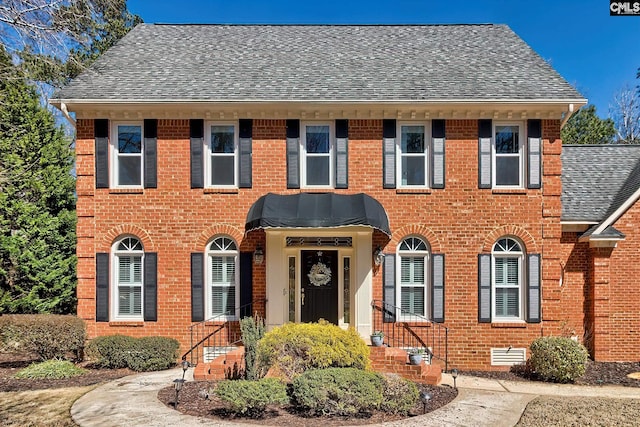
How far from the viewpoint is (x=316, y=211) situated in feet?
35.0

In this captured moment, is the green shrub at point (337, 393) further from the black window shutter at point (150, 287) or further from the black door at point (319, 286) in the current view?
the black window shutter at point (150, 287)

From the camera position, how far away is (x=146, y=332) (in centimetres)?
1167

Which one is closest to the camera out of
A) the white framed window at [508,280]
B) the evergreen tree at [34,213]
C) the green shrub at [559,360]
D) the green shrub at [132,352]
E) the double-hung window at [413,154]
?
the green shrub at [559,360]

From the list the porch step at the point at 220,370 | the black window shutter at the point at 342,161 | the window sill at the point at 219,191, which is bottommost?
the porch step at the point at 220,370

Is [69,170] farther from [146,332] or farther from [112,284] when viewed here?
[146,332]

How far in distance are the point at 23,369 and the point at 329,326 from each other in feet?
23.3

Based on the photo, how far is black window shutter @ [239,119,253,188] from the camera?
1178 centimetres

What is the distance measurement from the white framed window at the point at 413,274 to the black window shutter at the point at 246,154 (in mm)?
4129

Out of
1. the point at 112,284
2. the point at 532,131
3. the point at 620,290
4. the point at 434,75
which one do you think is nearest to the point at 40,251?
the point at 112,284

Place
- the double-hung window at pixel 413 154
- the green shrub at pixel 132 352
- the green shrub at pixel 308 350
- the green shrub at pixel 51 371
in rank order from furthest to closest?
the double-hung window at pixel 413 154 < the green shrub at pixel 132 352 < the green shrub at pixel 51 371 < the green shrub at pixel 308 350

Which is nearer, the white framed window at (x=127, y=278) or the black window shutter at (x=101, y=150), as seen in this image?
the black window shutter at (x=101, y=150)

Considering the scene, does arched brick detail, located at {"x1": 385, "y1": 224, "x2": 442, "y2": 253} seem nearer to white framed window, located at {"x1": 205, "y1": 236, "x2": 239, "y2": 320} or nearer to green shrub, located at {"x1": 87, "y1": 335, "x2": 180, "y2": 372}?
white framed window, located at {"x1": 205, "y1": 236, "x2": 239, "y2": 320}

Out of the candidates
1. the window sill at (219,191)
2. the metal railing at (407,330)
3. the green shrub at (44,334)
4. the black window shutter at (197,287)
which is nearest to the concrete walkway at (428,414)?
the metal railing at (407,330)

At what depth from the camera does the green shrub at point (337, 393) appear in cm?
752
